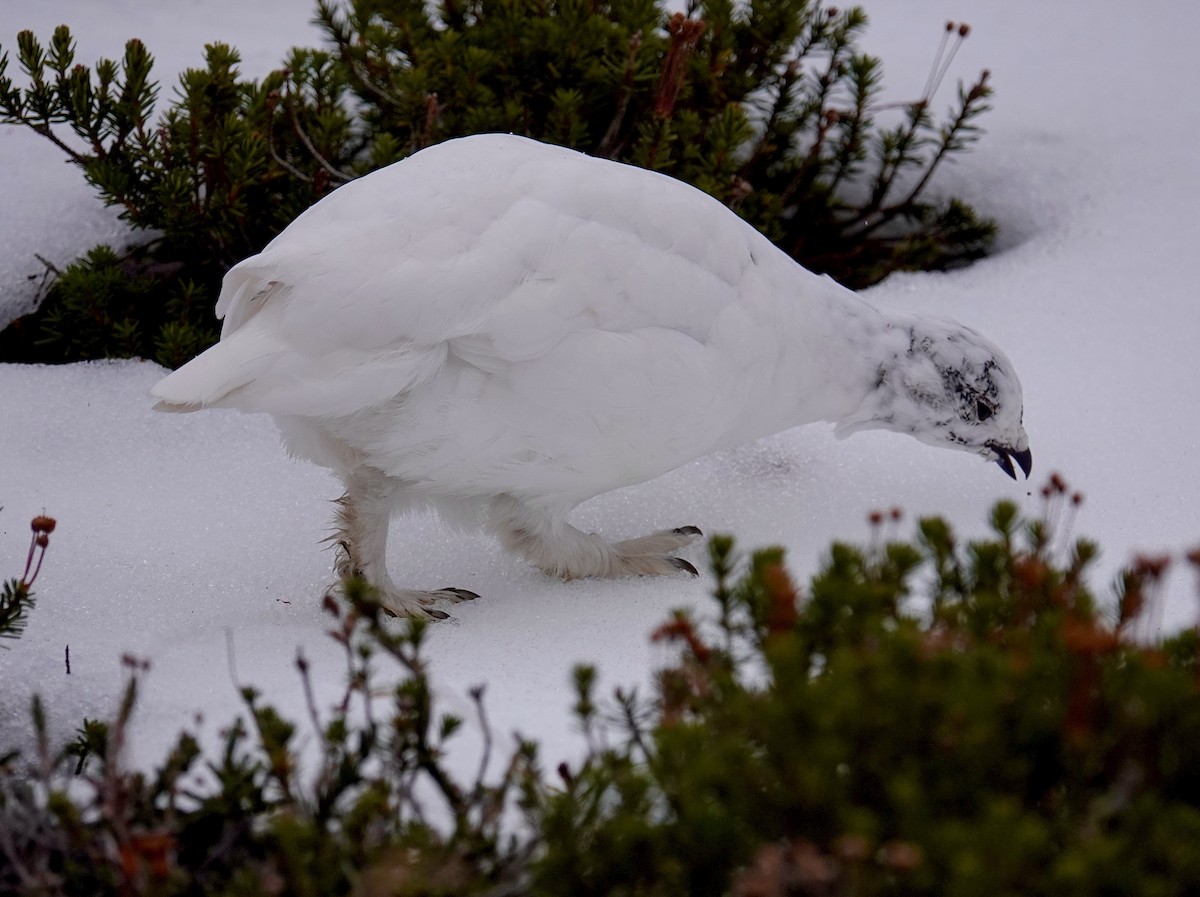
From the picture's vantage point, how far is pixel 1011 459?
3.09 metres

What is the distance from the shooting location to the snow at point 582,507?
7.51 feet

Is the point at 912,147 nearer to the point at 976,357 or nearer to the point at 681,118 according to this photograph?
the point at 681,118

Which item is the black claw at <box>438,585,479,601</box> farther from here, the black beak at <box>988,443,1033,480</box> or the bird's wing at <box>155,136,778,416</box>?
the black beak at <box>988,443,1033,480</box>

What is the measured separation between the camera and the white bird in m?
2.18

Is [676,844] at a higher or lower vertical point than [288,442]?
lower

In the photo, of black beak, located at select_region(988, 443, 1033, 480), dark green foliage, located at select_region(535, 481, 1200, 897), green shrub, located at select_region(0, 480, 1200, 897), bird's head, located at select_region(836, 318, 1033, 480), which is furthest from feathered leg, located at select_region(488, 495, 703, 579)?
dark green foliage, located at select_region(535, 481, 1200, 897)

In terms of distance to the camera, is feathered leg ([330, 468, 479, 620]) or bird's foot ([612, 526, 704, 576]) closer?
feathered leg ([330, 468, 479, 620])

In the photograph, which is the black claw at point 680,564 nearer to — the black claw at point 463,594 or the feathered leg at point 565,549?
the feathered leg at point 565,549

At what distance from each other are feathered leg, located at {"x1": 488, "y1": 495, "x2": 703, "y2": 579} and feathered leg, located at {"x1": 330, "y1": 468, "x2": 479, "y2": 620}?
223 mm

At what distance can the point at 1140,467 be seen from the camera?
124 inches

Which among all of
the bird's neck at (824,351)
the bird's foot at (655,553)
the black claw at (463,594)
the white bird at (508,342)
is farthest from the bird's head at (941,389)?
the black claw at (463,594)

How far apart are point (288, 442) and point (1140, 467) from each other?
218 cm

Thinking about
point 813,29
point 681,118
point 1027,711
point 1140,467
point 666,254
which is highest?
point 813,29

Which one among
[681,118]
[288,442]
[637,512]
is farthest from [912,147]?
[288,442]
